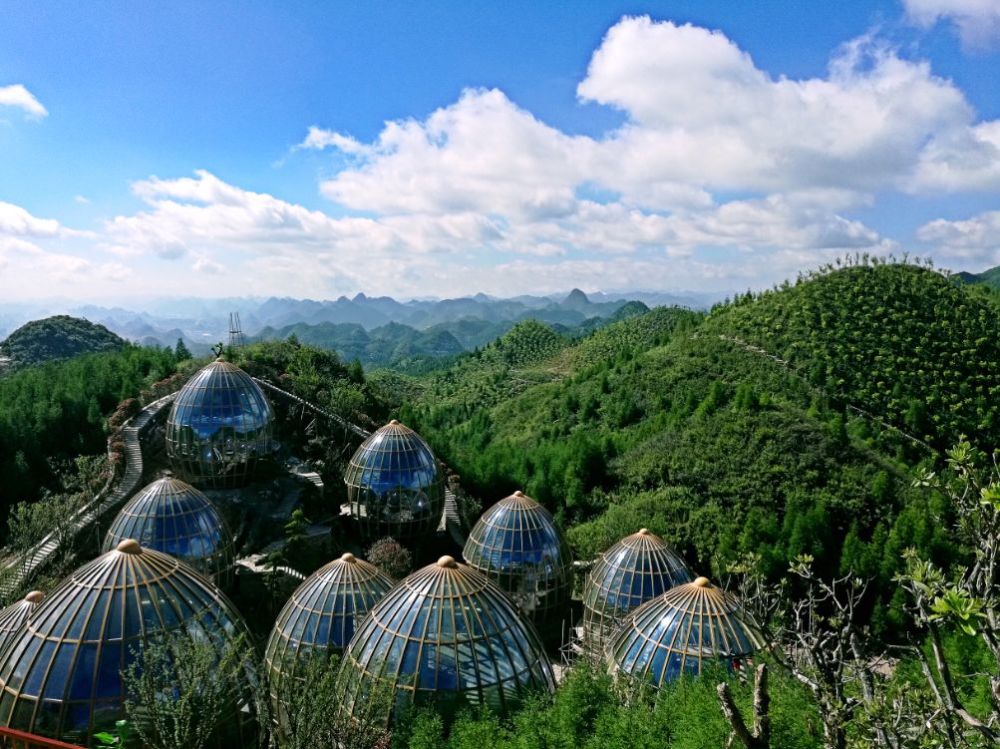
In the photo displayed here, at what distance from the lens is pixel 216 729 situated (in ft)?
43.0

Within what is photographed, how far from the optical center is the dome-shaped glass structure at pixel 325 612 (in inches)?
690

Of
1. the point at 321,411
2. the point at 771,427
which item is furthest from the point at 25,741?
the point at 771,427

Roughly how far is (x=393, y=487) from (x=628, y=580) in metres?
12.1

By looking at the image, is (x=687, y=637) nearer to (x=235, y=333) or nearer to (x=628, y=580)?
(x=628, y=580)

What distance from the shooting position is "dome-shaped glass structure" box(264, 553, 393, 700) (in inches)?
690

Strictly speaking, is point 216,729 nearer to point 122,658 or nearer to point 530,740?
point 122,658

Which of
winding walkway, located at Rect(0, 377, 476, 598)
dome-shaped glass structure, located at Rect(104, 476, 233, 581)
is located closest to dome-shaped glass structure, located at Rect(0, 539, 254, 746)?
dome-shaped glass structure, located at Rect(104, 476, 233, 581)

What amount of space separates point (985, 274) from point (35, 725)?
195 meters

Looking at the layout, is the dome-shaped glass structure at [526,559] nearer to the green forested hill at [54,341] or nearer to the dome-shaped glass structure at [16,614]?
the dome-shaped glass structure at [16,614]

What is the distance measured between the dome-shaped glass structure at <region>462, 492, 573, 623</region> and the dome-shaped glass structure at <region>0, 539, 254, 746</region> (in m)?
12.3

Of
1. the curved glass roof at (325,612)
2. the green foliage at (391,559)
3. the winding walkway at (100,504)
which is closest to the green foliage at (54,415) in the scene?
the winding walkway at (100,504)

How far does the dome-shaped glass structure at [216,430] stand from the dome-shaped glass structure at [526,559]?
1290 centimetres

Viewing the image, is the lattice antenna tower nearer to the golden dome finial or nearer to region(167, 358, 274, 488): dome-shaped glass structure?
→ region(167, 358, 274, 488): dome-shaped glass structure

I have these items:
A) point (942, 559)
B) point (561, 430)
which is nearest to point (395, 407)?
point (561, 430)
